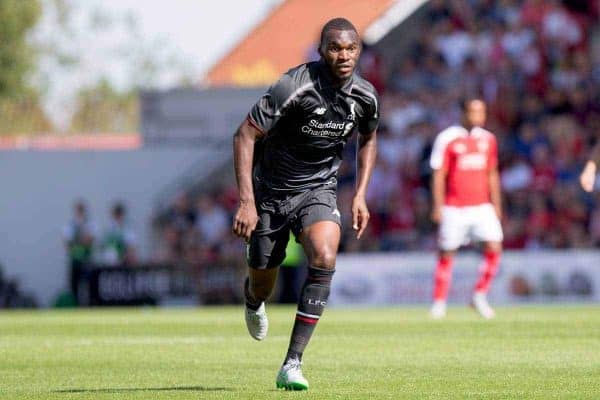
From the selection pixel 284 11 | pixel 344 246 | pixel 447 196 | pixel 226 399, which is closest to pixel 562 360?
pixel 226 399

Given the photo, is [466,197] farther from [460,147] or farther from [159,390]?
[159,390]

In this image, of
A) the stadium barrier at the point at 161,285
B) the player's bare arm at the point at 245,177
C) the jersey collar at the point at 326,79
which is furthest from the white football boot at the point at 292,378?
the stadium barrier at the point at 161,285

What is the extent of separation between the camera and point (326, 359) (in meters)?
11.8

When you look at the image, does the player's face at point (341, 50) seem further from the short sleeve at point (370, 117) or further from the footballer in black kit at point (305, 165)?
the short sleeve at point (370, 117)

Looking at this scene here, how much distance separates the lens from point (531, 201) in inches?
999

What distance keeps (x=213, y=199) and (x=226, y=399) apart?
22455 mm

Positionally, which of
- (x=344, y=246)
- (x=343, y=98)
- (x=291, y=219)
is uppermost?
(x=343, y=98)

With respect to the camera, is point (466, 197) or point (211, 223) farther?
point (211, 223)

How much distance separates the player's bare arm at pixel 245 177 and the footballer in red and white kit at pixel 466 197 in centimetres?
955

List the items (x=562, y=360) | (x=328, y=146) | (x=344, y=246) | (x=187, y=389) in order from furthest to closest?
(x=344, y=246) < (x=562, y=360) < (x=328, y=146) < (x=187, y=389)

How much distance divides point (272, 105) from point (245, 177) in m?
0.50

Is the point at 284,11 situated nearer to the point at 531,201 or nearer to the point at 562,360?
the point at 531,201

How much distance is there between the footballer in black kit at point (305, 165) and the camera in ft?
30.9

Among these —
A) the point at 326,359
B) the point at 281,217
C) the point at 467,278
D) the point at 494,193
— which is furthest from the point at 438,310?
the point at 281,217
